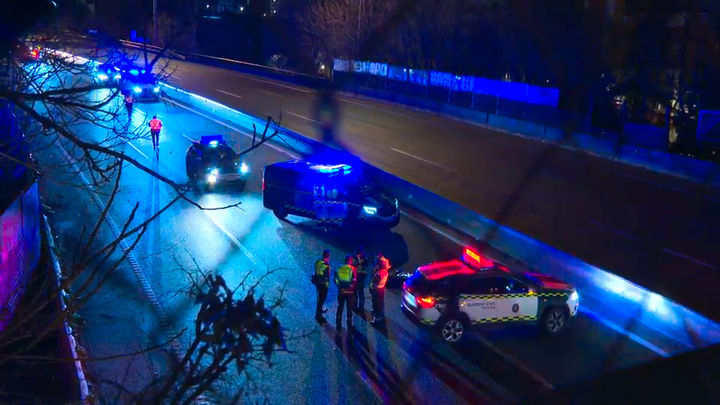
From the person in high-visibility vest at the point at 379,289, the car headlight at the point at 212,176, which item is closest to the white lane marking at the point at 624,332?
the person in high-visibility vest at the point at 379,289

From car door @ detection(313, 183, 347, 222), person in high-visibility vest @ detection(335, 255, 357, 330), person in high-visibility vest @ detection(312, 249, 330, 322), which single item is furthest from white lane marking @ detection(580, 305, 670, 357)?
car door @ detection(313, 183, 347, 222)

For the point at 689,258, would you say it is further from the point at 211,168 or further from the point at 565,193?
the point at 211,168

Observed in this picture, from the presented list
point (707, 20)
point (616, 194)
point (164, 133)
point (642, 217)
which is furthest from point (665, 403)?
point (707, 20)

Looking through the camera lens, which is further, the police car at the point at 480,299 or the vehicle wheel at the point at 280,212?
the vehicle wheel at the point at 280,212

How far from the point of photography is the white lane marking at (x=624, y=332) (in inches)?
440

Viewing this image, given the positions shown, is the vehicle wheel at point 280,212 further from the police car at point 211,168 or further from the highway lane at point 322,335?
the police car at point 211,168

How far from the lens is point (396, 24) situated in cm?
5653

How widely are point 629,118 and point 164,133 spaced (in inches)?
911

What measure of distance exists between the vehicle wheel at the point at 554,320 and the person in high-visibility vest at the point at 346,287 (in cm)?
337

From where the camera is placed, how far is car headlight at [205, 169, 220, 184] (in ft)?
68.8

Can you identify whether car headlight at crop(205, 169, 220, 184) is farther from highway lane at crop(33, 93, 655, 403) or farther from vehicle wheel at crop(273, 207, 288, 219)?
vehicle wheel at crop(273, 207, 288, 219)

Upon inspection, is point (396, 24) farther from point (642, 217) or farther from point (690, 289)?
point (690, 289)

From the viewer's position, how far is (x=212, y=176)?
2120 centimetres

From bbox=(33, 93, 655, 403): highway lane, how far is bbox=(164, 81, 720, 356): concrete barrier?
0.55 meters
